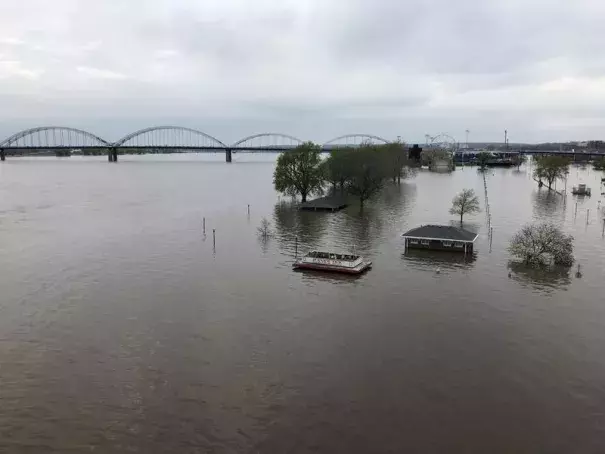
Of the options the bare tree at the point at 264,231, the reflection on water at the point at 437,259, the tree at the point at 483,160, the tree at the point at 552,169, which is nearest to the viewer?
the reflection on water at the point at 437,259

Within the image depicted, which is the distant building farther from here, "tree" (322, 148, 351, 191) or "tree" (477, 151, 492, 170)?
"tree" (477, 151, 492, 170)

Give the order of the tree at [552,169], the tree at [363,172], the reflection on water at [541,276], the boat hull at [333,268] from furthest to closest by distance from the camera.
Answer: the tree at [552,169] < the tree at [363,172] < the boat hull at [333,268] < the reflection on water at [541,276]

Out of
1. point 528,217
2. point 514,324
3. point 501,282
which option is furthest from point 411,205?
point 514,324

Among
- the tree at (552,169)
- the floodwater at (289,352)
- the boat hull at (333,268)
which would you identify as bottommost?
the floodwater at (289,352)

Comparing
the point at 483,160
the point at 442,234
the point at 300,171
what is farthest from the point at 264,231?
the point at 483,160

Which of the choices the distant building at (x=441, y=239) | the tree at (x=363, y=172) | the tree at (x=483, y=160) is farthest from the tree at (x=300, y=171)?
the tree at (x=483, y=160)

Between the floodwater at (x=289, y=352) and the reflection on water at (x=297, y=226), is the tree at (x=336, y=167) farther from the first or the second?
the floodwater at (x=289, y=352)
